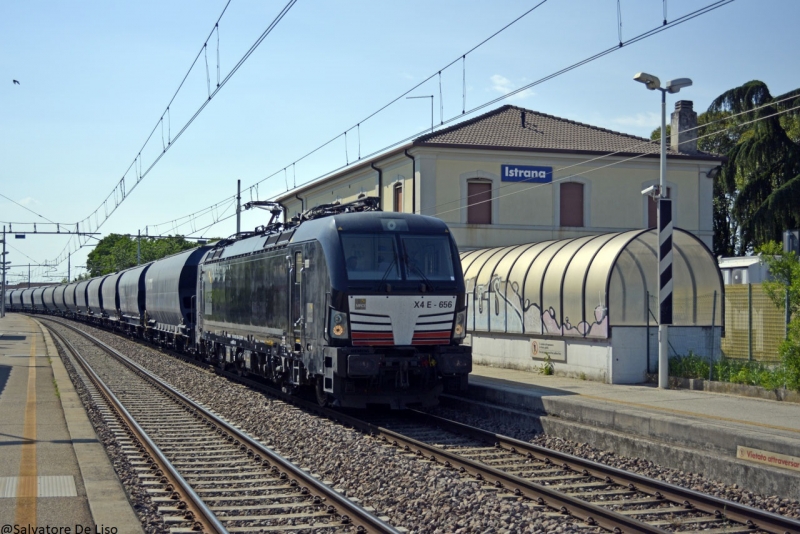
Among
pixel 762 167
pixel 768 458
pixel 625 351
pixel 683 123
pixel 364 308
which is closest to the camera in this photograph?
pixel 768 458

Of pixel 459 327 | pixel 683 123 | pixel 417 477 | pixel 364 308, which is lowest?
pixel 417 477

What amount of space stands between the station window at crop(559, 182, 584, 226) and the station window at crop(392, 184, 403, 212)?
659cm

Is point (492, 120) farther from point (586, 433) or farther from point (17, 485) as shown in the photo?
point (17, 485)

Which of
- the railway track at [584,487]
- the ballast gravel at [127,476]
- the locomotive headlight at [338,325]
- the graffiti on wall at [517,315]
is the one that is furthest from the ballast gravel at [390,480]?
the graffiti on wall at [517,315]

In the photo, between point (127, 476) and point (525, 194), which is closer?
point (127, 476)

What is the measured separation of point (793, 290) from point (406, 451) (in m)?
6.98

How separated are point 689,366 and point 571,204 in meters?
19.8

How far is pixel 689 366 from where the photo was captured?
56.0 ft

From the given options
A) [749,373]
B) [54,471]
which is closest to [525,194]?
[749,373]

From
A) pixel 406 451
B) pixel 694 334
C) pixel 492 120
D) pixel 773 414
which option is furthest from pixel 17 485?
pixel 492 120

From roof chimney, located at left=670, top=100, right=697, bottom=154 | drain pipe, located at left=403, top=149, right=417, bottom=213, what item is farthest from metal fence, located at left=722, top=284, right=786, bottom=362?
roof chimney, located at left=670, top=100, right=697, bottom=154

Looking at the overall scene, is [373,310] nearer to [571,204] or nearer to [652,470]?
[652,470]

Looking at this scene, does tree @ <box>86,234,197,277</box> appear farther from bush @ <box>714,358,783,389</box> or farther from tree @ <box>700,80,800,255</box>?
bush @ <box>714,358,783,389</box>

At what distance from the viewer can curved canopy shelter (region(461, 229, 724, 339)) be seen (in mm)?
17953
